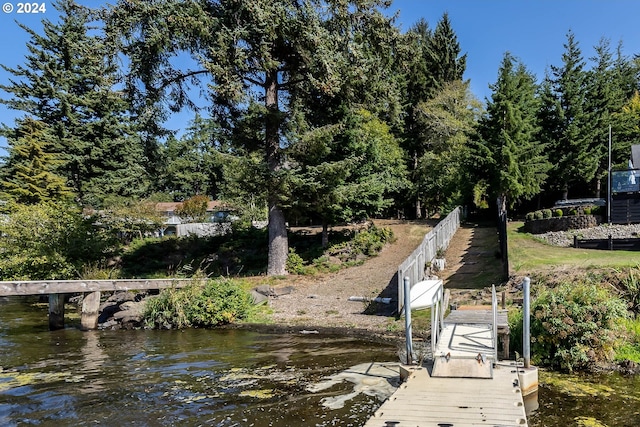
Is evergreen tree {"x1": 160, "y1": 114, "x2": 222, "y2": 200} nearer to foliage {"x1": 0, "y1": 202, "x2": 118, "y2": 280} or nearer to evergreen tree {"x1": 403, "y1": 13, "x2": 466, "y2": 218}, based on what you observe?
evergreen tree {"x1": 403, "y1": 13, "x2": 466, "y2": 218}

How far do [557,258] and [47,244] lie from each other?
21939mm

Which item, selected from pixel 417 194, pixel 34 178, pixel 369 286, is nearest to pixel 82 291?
pixel 369 286

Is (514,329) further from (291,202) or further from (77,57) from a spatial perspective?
(77,57)

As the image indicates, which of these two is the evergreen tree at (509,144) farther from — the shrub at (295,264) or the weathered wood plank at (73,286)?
the weathered wood plank at (73,286)

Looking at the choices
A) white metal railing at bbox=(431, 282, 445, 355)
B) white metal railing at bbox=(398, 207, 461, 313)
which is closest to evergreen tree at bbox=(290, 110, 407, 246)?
white metal railing at bbox=(398, 207, 461, 313)

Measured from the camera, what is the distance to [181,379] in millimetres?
8773

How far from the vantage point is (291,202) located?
20625 millimetres

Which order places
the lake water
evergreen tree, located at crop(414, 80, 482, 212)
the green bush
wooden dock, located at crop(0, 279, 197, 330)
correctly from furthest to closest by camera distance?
evergreen tree, located at crop(414, 80, 482, 212) → wooden dock, located at crop(0, 279, 197, 330) → the green bush → the lake water

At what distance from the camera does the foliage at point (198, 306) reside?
47.2 ft

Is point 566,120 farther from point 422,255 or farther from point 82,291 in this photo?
point 82,291

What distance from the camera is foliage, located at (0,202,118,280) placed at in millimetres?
20922

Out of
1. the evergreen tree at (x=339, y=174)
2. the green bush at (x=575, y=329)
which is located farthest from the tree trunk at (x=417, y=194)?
the green bush at (x=575, y=329)

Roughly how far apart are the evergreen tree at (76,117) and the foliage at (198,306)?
82.8 feet

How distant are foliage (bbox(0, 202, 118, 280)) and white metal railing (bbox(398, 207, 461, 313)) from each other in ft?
47.5
